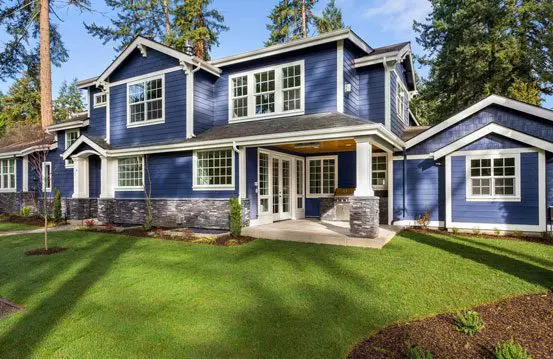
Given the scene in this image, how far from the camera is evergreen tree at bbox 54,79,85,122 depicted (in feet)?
131

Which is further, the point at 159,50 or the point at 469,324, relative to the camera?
the point at 159,50

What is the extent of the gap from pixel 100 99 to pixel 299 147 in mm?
9902

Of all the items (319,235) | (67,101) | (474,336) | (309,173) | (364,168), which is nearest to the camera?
(474,336)

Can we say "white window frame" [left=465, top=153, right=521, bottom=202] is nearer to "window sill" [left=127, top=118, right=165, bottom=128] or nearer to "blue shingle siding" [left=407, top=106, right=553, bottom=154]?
"blue shingle siding" [left=407, top=106, right=553, bottom=154]

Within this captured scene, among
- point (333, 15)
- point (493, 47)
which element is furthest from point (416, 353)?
point (333, 15)

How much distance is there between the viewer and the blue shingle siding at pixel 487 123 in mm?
9164

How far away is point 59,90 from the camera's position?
41312mm

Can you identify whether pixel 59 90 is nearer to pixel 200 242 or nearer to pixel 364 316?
pixel 200 242

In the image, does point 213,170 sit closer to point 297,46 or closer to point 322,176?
point 322,176

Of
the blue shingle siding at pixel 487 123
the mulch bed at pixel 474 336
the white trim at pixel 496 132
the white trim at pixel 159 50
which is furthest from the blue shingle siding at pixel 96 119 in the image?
the mulch bed at pixel 474 336

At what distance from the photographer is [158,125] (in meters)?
12.4

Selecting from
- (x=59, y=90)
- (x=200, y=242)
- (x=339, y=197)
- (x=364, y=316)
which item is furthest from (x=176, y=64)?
(x=59, y=90)

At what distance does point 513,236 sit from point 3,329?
11129 millimetres

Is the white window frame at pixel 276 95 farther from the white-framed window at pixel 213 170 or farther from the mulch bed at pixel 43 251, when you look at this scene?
the mulch bed at pixel 43 251
